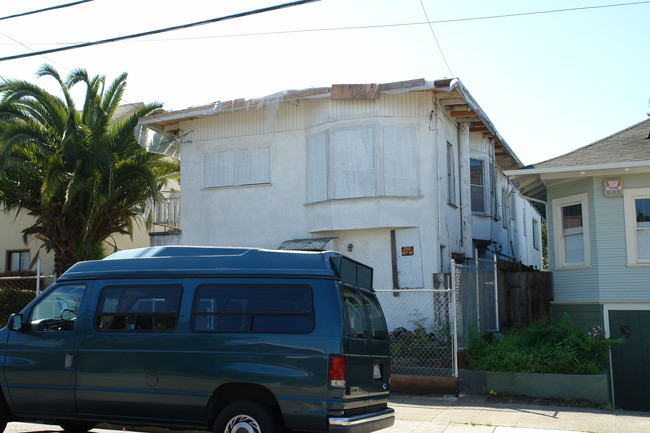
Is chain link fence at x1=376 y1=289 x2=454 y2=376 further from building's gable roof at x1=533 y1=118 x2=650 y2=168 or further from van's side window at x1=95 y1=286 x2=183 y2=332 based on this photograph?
van's side window at x1=95 y1=286 x2=183 y2=332

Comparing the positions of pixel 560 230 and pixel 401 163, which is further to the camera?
pixel 560 230

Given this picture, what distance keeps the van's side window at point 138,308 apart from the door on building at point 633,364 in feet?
35.1

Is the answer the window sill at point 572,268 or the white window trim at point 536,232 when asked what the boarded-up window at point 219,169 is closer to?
the window sill at point 572,268

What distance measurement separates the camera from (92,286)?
773cm

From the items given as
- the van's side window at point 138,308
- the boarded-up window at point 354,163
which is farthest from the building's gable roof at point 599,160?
the van's side window at point 138,308

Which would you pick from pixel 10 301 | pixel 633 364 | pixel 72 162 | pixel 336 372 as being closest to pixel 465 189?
pixel 633 364

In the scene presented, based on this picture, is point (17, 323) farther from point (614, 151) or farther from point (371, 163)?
point (614, 151)

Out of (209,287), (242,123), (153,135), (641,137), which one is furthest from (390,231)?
(209,287)

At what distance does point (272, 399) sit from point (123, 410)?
1.71 metres

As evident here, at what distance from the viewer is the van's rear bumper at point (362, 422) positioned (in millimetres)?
6379

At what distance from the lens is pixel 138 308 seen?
7.45 meters

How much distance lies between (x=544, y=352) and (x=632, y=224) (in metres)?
4.31

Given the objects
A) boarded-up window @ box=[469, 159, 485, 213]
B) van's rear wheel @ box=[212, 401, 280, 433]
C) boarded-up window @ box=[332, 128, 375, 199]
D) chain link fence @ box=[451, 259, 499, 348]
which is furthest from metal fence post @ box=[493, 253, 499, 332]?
van's rear wheel @ box=[212, 401, 280, 433]

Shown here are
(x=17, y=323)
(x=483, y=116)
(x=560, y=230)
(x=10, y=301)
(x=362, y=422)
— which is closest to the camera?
(x=362, y=422)
